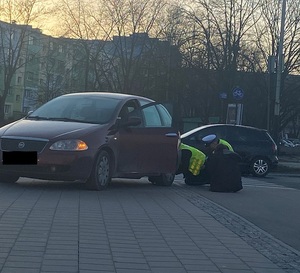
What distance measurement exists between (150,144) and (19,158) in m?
2.69

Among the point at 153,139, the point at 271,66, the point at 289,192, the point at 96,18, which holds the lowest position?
the point at 289,192

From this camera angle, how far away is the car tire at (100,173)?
1142cm

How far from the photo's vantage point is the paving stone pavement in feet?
20.2

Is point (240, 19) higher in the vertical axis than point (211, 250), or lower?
higher

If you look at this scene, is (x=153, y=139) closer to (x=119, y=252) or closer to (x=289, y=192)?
(x=289, y=192)

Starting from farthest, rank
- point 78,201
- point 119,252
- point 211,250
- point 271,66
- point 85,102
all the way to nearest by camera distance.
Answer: point 271,66 < point 85,102 < point 78,201 < point 211,250 < point 119,252

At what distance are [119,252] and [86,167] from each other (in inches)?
183

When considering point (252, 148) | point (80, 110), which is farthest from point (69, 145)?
point (252, 148)

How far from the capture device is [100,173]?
458 inches

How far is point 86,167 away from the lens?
1119 cm

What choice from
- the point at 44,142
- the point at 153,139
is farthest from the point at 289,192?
the point at 44,142

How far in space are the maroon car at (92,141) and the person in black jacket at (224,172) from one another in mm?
902

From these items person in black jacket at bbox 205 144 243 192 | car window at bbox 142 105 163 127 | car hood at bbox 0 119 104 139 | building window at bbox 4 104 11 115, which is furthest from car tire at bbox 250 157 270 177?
building window at bbox 4 104 11 115

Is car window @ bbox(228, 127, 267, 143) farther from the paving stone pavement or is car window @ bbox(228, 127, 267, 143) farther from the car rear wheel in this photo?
the paving stone pavement
